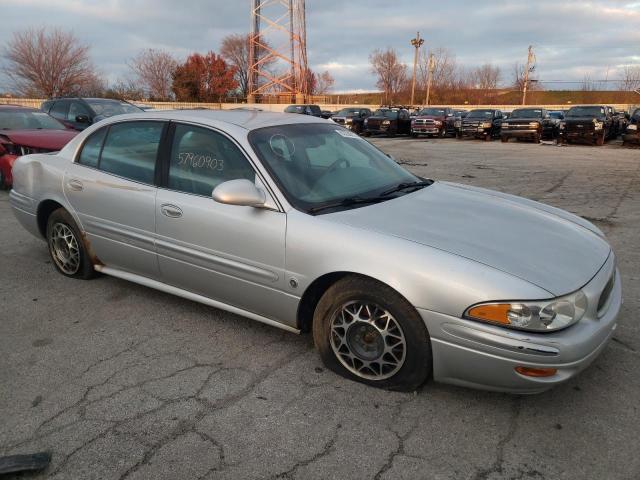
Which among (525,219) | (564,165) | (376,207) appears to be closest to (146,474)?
(376,207)

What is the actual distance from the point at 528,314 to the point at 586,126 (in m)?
21.7

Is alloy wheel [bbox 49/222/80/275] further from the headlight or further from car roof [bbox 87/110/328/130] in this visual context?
the headlight

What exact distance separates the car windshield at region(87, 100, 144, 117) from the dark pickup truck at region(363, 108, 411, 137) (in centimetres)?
1560

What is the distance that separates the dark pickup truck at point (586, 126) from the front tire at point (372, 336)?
2164 cm

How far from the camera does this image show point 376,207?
3066mm

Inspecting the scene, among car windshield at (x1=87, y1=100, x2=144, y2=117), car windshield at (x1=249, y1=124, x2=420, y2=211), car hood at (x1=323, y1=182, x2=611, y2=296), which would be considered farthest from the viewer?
car windshield at (x1=87, y1=100, x2=144, y2=117)

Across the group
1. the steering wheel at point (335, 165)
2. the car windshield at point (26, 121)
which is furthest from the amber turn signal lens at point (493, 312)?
the car windshield at point (26, 121)

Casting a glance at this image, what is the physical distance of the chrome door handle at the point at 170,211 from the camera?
335 cm

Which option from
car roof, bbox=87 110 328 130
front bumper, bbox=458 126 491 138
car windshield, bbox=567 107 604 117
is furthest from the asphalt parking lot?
front bumper, bbox=458 126 491 138

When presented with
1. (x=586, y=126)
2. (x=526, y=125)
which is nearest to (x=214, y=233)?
(x=586, y=126)

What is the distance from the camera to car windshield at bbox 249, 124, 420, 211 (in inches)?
122

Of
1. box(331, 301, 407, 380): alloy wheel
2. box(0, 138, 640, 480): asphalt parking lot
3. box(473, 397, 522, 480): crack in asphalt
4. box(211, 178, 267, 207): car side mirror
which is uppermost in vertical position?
box(211, 178, 267, 207): car side mirror

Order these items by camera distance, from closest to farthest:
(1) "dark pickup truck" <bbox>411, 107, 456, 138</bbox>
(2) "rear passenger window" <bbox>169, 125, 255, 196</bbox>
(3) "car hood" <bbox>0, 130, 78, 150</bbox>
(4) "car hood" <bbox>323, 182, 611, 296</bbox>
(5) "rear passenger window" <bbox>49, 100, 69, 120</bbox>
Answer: (4) "car hood" <bbox>323, 182, 611, 296</bbox>, (2) "rear passenger window" <bbox>169, 125, 255, 196</bbox>, (3) "car hood" <bbox>0, 130, 78, 150</bbox>, (5) "rear passenger window" <bbox>49, 100, 69, 120</bbox>, (1) "dark pickup truck" <bbox>411, 107, 456, 138</bbox>

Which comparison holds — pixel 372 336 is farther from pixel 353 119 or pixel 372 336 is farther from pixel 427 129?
pixel 353 119
